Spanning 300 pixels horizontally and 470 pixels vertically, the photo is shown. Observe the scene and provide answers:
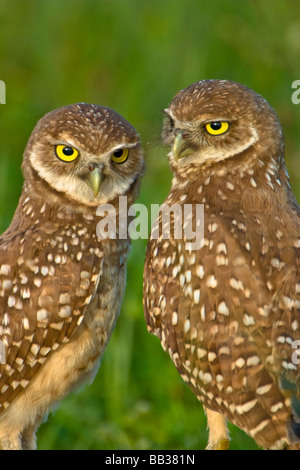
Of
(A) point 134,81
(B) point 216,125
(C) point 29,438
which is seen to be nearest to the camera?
(B) point 216,125

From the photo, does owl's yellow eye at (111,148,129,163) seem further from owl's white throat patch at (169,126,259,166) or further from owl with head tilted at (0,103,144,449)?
owl's white throat patch at (169,126,259,166)

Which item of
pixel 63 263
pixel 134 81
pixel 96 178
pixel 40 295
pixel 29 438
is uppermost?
pixel 134 81

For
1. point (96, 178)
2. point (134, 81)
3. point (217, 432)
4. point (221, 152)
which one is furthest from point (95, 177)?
point (134, 81)

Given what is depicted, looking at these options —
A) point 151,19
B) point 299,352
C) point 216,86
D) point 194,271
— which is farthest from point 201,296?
point 151,19

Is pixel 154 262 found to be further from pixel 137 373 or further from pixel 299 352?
pixel 137 373

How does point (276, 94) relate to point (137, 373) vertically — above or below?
above

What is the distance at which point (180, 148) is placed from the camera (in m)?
3.40

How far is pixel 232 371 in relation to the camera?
3.21 metres

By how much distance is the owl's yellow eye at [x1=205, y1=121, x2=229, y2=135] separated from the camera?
3373 millimetres

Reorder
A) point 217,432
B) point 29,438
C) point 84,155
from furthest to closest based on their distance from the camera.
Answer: point 29,438
point 84,155
point 217,432

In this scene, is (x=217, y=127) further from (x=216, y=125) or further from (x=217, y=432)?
(x=217, y=432)

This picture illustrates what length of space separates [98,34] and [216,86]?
4384 millimetres

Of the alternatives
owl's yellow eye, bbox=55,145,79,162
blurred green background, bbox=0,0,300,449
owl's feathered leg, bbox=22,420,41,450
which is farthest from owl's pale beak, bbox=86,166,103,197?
blurred green background, bbox=0,0,300,449

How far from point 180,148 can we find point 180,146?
1 cm
